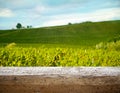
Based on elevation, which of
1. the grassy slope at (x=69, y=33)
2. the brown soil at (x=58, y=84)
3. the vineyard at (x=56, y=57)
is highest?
the brown soil at (x=58, y=84)

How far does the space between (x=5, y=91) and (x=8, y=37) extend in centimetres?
5557

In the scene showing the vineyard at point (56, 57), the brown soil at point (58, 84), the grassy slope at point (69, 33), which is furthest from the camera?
the grassy slope at point (69, 33)

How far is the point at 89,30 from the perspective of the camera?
58500 millimetres

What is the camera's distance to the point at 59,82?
129cm

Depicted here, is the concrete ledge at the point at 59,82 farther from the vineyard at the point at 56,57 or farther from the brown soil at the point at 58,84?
the vineyard at the point at 56,57

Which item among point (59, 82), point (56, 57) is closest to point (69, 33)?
point (56, 57)

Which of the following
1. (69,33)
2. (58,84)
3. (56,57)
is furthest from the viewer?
(69,33)

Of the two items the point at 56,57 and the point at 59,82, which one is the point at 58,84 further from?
the point at 56,57

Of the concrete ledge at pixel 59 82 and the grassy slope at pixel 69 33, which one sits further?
the grassy slope at pixel 69 33

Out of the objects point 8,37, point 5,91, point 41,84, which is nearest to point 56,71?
point 41,84

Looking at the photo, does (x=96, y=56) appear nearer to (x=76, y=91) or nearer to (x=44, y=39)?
(x=76, y=91)

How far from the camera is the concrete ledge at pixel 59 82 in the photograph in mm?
1290

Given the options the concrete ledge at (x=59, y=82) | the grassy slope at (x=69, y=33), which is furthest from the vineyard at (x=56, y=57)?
the grassy slope at (x=69, y=33)

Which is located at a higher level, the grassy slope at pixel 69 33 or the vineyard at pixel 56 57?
the vineyard at pixel 56 57
